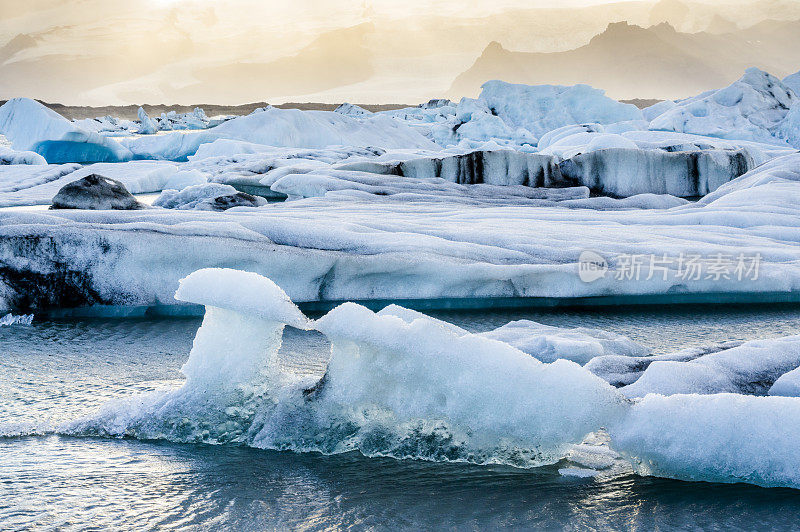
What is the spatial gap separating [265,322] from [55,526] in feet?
3.33

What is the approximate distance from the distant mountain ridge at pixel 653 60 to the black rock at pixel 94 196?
4559 inches

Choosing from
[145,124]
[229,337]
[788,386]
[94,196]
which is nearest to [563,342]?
[788,386]

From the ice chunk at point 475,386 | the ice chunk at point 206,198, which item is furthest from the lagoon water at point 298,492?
the ice chunk at point 206,198

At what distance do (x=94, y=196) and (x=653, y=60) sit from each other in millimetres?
127961

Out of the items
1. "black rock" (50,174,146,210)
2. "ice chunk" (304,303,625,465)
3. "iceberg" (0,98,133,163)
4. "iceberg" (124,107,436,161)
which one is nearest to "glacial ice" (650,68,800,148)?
"iceberg" (124,107,436,161)

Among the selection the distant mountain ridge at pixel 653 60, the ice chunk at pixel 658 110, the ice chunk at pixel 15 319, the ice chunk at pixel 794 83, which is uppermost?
the distant mountain ridge at pixel 653 60

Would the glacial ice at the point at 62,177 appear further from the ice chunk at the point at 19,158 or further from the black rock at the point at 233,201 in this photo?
the black rock at the point at 233,201

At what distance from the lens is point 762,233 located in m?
6.94

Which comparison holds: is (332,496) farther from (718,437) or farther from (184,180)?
(184,180)

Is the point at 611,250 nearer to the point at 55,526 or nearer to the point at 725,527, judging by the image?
the point at 725,527

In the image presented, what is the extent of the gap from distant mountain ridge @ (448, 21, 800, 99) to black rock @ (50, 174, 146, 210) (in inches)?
4559

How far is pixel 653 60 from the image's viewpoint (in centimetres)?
12325

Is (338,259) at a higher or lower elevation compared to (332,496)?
higher

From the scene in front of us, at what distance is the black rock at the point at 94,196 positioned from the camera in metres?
7.97
